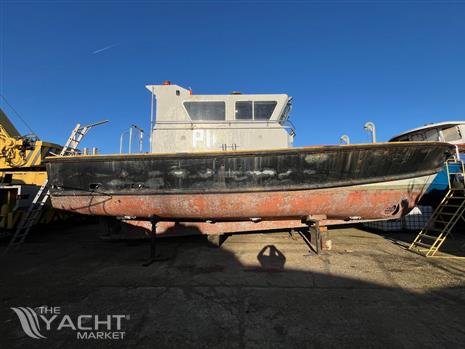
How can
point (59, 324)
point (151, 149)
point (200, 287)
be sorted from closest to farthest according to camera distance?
point (59, 324)
point (200, 287)
point (151, 149)

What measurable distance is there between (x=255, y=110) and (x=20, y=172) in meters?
7.11

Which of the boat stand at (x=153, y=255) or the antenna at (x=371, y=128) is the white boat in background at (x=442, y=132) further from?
the boat stand at (x=153, y=255)

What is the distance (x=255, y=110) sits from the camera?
614 centimetres

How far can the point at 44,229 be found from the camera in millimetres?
8062

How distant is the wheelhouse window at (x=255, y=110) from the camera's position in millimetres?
6102

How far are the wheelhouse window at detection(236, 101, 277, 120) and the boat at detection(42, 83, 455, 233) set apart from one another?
1611mm

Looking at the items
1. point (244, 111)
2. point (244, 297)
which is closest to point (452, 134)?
point (244, 111)

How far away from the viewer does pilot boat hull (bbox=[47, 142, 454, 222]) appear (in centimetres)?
468

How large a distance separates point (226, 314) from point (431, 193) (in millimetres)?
7608

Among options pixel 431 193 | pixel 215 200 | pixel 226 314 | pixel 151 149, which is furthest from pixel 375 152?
pixel 151 149

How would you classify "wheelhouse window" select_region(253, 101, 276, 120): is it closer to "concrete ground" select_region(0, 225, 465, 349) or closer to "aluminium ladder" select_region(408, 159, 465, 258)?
"concrete ground" select_region(0, 225, 465, 349)

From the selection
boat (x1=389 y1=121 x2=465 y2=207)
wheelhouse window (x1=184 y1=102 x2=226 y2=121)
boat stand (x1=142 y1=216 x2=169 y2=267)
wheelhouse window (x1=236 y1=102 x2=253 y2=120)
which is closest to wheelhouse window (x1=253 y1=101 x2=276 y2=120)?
wheelhouse window (x1=236 y1=102 x2=253 y2=120)

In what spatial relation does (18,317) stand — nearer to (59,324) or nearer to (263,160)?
(59,324)

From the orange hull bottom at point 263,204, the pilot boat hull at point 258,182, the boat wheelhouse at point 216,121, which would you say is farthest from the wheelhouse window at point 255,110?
the orange hull bottom at point 263,204
